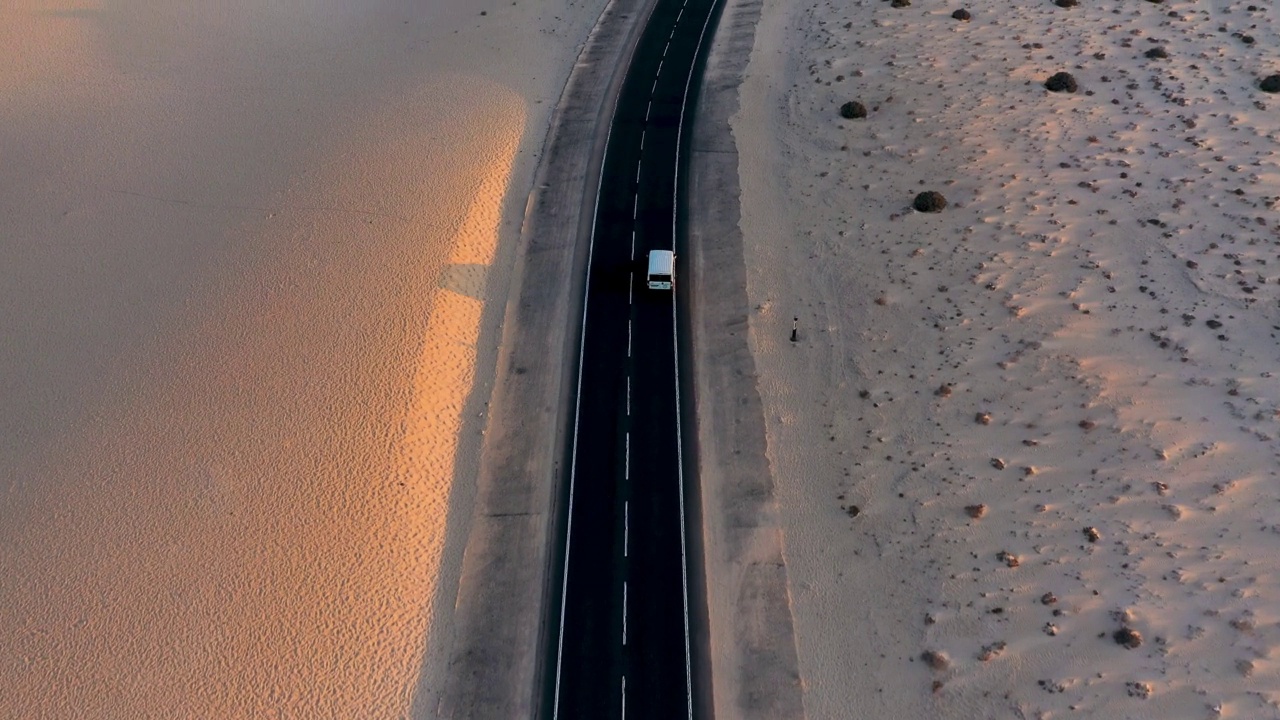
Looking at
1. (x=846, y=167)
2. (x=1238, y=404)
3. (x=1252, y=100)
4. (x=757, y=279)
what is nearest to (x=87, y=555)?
(x=757, y=279)

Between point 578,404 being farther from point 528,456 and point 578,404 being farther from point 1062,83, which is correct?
point 1062,83

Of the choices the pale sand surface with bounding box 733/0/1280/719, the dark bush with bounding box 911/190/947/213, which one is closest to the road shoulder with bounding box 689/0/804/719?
the pale sand surface with bounding box 733/0/1280/719

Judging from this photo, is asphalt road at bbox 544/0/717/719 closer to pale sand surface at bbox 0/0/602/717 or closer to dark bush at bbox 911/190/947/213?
pale sand surface at bbox 0/0/602/717

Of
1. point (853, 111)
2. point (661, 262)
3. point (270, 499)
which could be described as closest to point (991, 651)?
point (661, 262)

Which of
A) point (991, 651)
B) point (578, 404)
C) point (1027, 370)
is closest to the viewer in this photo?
point (991, 651)

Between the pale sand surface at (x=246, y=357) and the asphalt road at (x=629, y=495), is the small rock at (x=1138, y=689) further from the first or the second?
the pale sand surface at (x=246, y=357)

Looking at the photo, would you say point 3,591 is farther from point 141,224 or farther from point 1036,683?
point 1036,683

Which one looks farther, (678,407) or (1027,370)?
(678,407)
